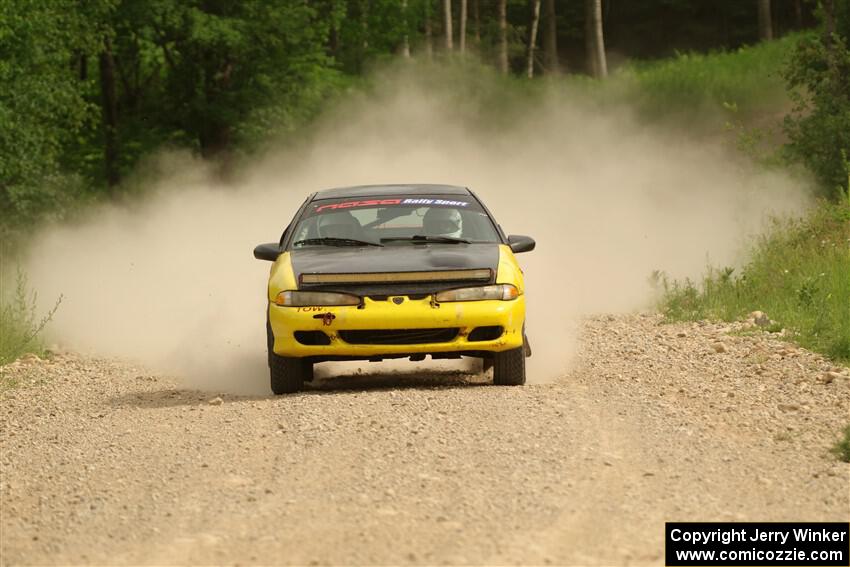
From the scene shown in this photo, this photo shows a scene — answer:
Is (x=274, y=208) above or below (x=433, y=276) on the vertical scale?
below

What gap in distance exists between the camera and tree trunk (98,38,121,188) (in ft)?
128

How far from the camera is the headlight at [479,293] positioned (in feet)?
36.3

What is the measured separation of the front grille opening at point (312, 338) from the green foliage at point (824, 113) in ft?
43.5

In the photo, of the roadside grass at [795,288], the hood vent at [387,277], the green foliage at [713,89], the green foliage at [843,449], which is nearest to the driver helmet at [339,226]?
the hood vent at [387,277]

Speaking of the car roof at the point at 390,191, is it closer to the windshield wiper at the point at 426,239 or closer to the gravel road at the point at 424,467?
the windshield wiper at the point at 426,239

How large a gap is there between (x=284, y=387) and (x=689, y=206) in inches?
706

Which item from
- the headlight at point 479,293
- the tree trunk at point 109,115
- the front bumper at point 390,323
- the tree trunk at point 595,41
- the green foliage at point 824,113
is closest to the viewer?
the front bumper at point 390,323

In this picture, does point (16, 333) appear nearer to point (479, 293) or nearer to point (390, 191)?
point (390, 191)

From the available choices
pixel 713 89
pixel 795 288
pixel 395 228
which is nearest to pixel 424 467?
pixel 395 228

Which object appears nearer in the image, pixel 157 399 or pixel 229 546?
pixel 229 546

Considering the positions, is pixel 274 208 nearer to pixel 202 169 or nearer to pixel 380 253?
pixel 202 169

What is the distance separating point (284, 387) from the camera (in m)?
11.5

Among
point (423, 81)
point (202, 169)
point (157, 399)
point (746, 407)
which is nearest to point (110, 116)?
point (202, 169)

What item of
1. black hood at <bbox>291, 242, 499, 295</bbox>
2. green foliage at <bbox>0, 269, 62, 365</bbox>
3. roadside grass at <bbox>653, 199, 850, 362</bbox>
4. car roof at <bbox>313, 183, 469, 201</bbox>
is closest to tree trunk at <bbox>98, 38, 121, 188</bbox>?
roadside grass at <bbox>653, 199, 850, 362</bbox>
